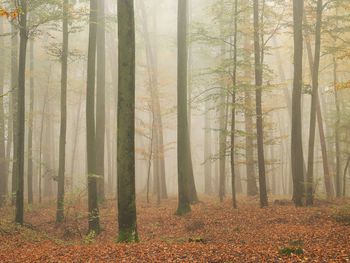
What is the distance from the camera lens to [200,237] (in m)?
11.0

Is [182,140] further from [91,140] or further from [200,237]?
[200,237]

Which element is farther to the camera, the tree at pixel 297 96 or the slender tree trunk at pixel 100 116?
the slender tree trunk at pixel 100 116

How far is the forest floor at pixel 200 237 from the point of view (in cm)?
809

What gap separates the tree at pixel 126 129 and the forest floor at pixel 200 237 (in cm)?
70

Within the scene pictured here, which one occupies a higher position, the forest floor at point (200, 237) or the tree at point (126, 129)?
the tree at point (126, 129)

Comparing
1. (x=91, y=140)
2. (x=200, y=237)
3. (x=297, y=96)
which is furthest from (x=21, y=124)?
(x=297, y=96)

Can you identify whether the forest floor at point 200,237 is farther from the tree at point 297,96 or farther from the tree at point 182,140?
the tree at point 297,96

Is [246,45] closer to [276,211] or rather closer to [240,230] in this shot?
[276,211]

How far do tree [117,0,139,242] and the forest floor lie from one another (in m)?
0.70

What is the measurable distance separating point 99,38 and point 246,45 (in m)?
8.58

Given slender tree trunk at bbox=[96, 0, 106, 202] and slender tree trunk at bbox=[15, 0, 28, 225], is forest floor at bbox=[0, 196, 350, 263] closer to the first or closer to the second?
slender tree trunk at bbox=[15, 0, 28, 225]

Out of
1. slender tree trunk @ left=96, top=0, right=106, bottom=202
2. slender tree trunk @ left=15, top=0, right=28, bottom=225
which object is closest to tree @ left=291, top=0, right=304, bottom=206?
slender tree trunk @ left=96, top=0, right=106, bottom=202

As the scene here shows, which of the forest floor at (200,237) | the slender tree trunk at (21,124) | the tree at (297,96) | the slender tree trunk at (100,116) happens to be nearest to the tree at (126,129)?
the forest floor at (200,237)

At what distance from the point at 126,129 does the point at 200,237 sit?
4.20 metres
